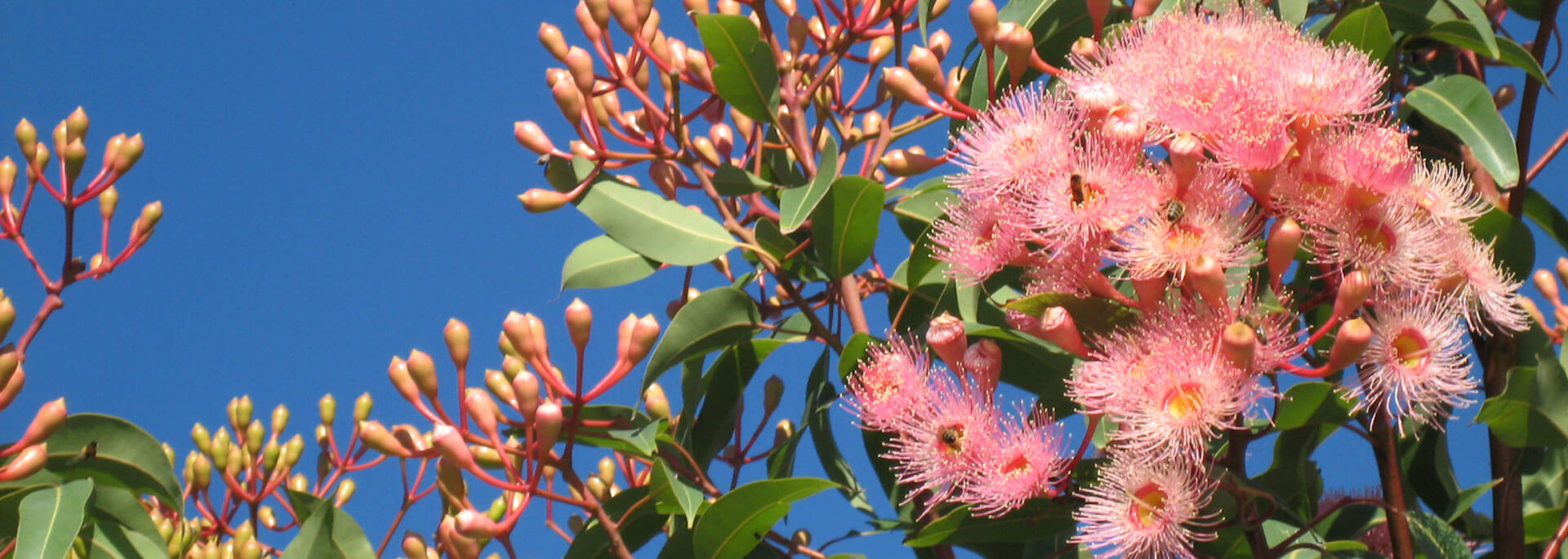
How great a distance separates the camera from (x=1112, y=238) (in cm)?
102

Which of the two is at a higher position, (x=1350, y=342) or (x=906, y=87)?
(x=906, y=87)

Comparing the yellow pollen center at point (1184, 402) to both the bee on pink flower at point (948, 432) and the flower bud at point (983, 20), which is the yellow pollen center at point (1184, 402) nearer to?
the bee on pink flower at point (948, 432)

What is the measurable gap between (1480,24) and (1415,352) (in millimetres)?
460

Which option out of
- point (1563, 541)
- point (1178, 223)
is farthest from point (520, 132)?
point (1563, 541)

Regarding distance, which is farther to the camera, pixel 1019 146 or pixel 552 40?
pixel 552 40

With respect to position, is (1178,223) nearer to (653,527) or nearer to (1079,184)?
(1079,184)

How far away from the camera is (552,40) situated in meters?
1.57

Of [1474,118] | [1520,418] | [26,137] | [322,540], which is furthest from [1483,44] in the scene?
[26,137]

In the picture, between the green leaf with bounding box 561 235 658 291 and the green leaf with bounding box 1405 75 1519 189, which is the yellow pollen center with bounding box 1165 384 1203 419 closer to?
the green leaf with bounding box 1405 75 1519 189

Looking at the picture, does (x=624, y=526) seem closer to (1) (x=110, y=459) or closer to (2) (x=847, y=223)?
(2) (x=847, y=223)

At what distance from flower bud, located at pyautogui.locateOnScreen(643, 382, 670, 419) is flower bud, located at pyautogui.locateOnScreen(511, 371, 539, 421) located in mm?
320

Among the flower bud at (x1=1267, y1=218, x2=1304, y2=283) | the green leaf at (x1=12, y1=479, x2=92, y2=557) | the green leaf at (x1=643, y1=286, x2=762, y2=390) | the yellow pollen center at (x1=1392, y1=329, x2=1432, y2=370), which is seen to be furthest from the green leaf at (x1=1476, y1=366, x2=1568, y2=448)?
the green leaf at (x1=12, y1=479, x2=92, y2=557)

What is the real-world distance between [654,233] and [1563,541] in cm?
93

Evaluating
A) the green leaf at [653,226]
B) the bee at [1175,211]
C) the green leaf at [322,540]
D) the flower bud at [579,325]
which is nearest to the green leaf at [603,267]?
the green leaf at [653,226]
